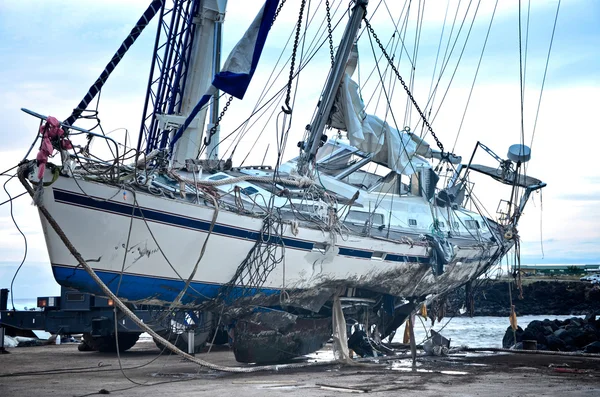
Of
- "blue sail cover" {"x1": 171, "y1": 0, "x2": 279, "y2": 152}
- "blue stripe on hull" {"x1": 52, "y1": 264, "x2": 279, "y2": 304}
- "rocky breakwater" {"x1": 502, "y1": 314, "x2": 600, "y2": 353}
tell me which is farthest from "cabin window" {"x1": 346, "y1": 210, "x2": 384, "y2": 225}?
"rocky breakwater" {"x1": 502, "y1": 314, "x2": 600, "y2": 353}

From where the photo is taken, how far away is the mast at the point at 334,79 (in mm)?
18281

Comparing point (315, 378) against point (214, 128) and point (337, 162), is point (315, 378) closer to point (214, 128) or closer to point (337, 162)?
point (337, 162)

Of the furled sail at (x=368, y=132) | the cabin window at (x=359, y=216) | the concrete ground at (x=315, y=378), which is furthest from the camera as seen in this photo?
the furled sail at (x=368, y=132)

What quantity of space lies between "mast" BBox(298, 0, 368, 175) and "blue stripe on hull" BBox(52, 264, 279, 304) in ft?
17.6

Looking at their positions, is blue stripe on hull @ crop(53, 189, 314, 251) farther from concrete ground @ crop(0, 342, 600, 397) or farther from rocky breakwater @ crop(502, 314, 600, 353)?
rocky breakwater @ crop(502, 314, 600, 353)

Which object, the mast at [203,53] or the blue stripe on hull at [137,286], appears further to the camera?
the mast at [203,53]

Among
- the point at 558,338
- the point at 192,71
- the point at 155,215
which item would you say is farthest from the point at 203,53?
the point at 558,338

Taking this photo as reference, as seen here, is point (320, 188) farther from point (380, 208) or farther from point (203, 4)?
point (203, 4)

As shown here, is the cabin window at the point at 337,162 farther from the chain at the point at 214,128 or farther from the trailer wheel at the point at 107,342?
A: the trailer wheel at the point at 107,342

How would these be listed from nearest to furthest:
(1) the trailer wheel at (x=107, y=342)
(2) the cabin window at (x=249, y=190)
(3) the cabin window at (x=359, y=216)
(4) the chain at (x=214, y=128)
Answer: (2) the cabin window at (x=249, y=190) < (3) the cabin window at (x=359, y=216) < (1) the trailer wheel at (x=107, y=342) < (4) the chain at (x=214, y=128)

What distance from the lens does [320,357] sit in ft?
58.4

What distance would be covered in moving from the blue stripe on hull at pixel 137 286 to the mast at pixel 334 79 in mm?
5365

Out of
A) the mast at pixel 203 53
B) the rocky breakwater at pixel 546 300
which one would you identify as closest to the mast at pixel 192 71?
the mast at pixel 203 53

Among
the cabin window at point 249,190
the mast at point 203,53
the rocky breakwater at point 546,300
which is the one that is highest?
the mast at point 203,53
